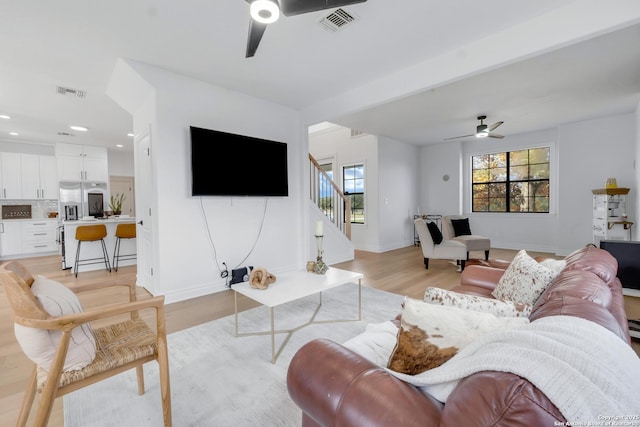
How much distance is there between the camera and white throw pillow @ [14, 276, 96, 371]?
118cm

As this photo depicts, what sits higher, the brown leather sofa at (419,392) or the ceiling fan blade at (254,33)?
the ceiling fan blade at (254,33)

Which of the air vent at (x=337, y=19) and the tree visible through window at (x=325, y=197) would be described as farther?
the tree visible through window at (x=325, y=197)

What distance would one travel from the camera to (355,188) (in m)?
7.12

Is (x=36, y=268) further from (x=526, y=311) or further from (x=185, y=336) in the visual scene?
(x=526, y=311)

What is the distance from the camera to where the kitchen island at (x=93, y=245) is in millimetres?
4684

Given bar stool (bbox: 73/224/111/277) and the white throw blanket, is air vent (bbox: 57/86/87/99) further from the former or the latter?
the white throw blanket

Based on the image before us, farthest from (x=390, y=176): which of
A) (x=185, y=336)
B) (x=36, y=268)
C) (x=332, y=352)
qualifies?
(x=36, y=268)

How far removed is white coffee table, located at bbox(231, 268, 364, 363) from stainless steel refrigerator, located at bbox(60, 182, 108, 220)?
5.97m

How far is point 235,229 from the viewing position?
3918 mm

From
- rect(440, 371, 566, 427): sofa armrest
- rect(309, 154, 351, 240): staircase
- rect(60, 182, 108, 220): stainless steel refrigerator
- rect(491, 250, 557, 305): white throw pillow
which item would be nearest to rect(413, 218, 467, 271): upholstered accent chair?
rect(309, 154, 351, 240): staircase

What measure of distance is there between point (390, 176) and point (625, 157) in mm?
4250

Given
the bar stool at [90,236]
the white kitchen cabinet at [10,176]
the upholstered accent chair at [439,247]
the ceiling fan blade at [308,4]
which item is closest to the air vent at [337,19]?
the ceiling fan blade at [308,4]

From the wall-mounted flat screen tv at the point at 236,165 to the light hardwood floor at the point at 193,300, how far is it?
1.38m

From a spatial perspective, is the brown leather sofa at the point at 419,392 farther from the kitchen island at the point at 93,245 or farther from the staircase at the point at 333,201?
the kitchen island at the point at 93,245
